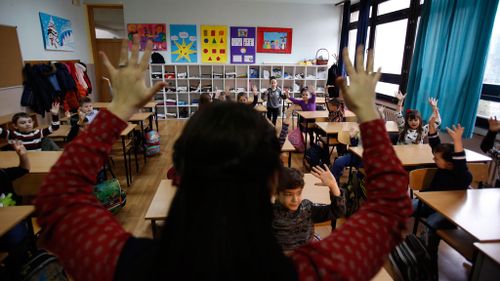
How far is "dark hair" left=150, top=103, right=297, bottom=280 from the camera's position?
41 cm

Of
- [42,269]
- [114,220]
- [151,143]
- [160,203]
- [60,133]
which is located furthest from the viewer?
[151,143]

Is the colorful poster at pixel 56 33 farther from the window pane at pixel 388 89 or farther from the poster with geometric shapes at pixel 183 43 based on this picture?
the window pane at pixel 388 89

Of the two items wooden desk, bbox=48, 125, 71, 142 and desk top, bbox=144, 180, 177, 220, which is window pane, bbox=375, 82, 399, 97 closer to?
desk top, bbox=144, 180, 177, 220

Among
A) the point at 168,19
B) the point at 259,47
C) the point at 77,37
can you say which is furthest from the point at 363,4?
the point at 77,37

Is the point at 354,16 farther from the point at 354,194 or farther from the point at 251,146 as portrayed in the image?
the point at 251,146

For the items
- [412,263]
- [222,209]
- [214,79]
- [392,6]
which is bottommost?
[412,263]

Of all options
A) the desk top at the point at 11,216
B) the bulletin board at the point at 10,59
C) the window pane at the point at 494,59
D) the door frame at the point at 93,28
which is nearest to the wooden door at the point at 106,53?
the door frame at the point at 93,28

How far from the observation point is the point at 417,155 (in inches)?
121

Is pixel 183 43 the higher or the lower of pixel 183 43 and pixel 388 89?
the higher

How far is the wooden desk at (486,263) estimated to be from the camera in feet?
4.92

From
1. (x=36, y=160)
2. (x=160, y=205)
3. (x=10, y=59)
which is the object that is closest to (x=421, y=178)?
(x=160, y=205)

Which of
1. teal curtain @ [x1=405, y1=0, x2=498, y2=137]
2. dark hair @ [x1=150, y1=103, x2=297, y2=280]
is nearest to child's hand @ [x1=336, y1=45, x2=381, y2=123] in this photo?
dark hair @ [x1=150, y1=103, x2=297, y2=280]

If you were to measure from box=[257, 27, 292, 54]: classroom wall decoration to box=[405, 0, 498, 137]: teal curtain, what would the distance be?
12.7 feet

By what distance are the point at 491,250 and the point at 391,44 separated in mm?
5508
